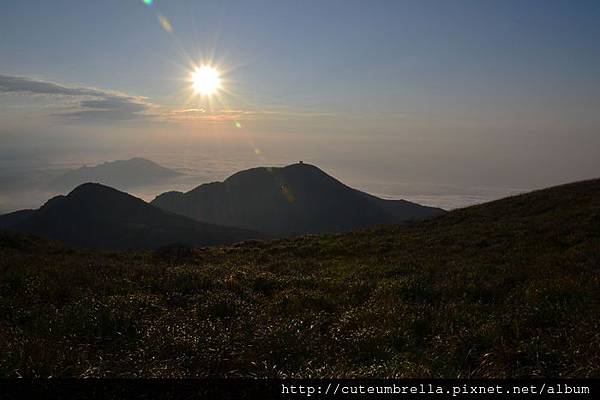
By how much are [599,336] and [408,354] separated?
2.80 meters

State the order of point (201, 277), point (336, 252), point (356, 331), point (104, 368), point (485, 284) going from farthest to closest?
point (336, 252) < point (201, 277) < point (485, 284) < point (356, 331) < point (104, 368)

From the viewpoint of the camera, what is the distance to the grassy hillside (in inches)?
233

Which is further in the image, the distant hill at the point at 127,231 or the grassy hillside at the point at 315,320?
the distant hill at the point at 127,231

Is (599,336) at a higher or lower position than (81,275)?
lower

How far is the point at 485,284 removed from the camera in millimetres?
10898

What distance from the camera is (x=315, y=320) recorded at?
8.95 metres

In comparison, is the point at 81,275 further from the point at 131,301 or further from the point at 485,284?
the point at 485,284

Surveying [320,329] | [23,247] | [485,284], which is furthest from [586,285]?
[23,247]

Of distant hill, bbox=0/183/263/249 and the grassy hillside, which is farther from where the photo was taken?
distant hill, bbox=0/183/263/249

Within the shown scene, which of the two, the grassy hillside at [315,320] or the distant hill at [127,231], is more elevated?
the distant hill at [127,231]

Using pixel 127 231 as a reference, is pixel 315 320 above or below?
below

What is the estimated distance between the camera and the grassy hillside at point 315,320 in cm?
591

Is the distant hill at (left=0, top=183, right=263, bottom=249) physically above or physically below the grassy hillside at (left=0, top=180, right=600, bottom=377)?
above

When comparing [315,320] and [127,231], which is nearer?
[315,320]
